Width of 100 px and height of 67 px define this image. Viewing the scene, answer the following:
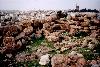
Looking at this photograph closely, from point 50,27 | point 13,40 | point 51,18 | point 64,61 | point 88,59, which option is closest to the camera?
point 64,61

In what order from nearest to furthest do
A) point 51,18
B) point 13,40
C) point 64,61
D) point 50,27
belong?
point 64,61, point 13,40, point 50,27, point 51,18

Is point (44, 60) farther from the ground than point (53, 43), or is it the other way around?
point (44, 60)

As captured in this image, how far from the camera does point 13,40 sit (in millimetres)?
13969

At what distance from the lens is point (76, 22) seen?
1711 centimetres

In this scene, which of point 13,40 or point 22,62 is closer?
point 22,62

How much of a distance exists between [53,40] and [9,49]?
3381 mm

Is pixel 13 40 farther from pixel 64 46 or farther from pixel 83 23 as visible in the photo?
pixel 83 23

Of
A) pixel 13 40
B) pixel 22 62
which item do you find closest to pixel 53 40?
pixel 13 40

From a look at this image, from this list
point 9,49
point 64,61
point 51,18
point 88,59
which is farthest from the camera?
point 51,18

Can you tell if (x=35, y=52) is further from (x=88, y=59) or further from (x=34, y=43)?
(x=88, y=59)

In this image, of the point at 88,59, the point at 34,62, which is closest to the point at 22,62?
the point at 34,62

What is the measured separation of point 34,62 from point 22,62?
71 centimetres

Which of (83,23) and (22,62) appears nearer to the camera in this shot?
(22,62)

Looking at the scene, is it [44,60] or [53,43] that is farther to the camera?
[53,43]
